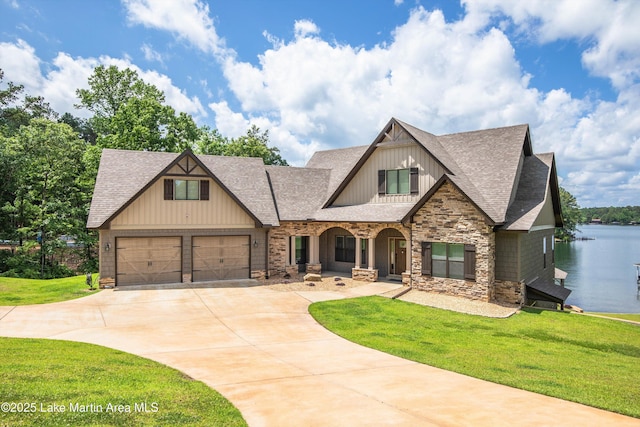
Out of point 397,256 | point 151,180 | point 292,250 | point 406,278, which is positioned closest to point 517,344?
point 406,278

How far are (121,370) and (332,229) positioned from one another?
17.0 m

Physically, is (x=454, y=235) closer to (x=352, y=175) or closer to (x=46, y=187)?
(x=352, y=175)

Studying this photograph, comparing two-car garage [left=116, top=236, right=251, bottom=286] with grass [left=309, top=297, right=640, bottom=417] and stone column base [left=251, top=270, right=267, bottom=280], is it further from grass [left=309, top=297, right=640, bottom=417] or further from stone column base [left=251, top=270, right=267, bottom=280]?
grass [left=309, top=297, right=640, bottom=417]

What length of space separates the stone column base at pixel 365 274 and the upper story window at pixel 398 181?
4348mm

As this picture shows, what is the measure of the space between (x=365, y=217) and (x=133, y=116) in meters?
23.2

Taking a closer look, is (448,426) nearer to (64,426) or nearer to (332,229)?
(64,426)

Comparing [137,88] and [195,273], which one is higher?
[137,88]

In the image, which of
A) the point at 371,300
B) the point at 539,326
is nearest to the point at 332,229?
the point at 371,300

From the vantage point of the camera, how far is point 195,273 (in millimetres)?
19031

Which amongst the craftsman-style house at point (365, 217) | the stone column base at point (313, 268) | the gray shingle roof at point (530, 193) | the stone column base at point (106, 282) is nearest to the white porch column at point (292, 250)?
the craftsman-style house at point (365, 217)

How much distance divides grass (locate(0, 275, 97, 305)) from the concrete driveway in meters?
1.19

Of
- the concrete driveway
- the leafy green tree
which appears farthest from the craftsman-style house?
the leafy green tree

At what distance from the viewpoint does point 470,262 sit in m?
16.7

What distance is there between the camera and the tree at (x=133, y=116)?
1259 inches
